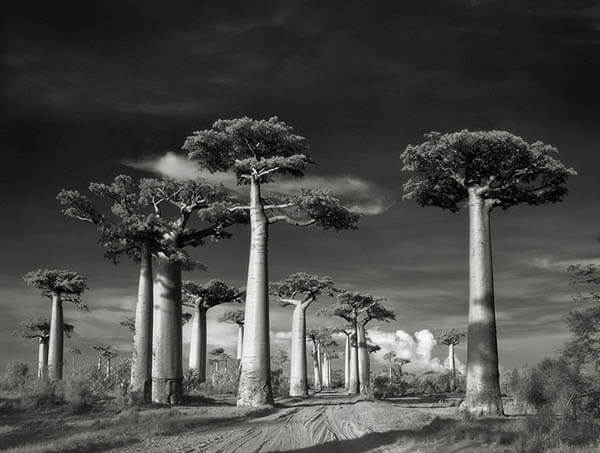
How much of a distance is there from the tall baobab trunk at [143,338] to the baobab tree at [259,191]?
337cm

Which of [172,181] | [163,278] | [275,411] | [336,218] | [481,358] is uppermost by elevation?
[172,181]

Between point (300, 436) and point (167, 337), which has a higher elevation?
point (167, 337)

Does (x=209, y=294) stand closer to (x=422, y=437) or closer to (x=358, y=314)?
(x=358, y=314)

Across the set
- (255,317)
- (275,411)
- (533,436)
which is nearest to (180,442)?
(533,436)

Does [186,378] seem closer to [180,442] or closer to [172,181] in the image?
[172,181]

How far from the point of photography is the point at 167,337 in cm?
2172

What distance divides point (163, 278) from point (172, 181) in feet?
12.1

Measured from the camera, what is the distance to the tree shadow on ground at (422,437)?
1030 cm

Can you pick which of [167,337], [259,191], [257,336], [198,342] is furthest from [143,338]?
[198,342]

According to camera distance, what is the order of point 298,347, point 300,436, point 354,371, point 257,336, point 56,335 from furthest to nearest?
point 354,371
point 298,347
point 56,335
point 257,336
point 300,436

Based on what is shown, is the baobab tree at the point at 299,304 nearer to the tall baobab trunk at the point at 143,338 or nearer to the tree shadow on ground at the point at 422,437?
the tall baobab trunk at the point at 143,338

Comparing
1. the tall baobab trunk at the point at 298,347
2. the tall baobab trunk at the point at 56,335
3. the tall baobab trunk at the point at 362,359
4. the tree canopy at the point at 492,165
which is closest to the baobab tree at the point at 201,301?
the tall baobab trunk at the point at 298,347

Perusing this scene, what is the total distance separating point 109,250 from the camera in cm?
2284

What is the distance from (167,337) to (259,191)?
21.0ft
